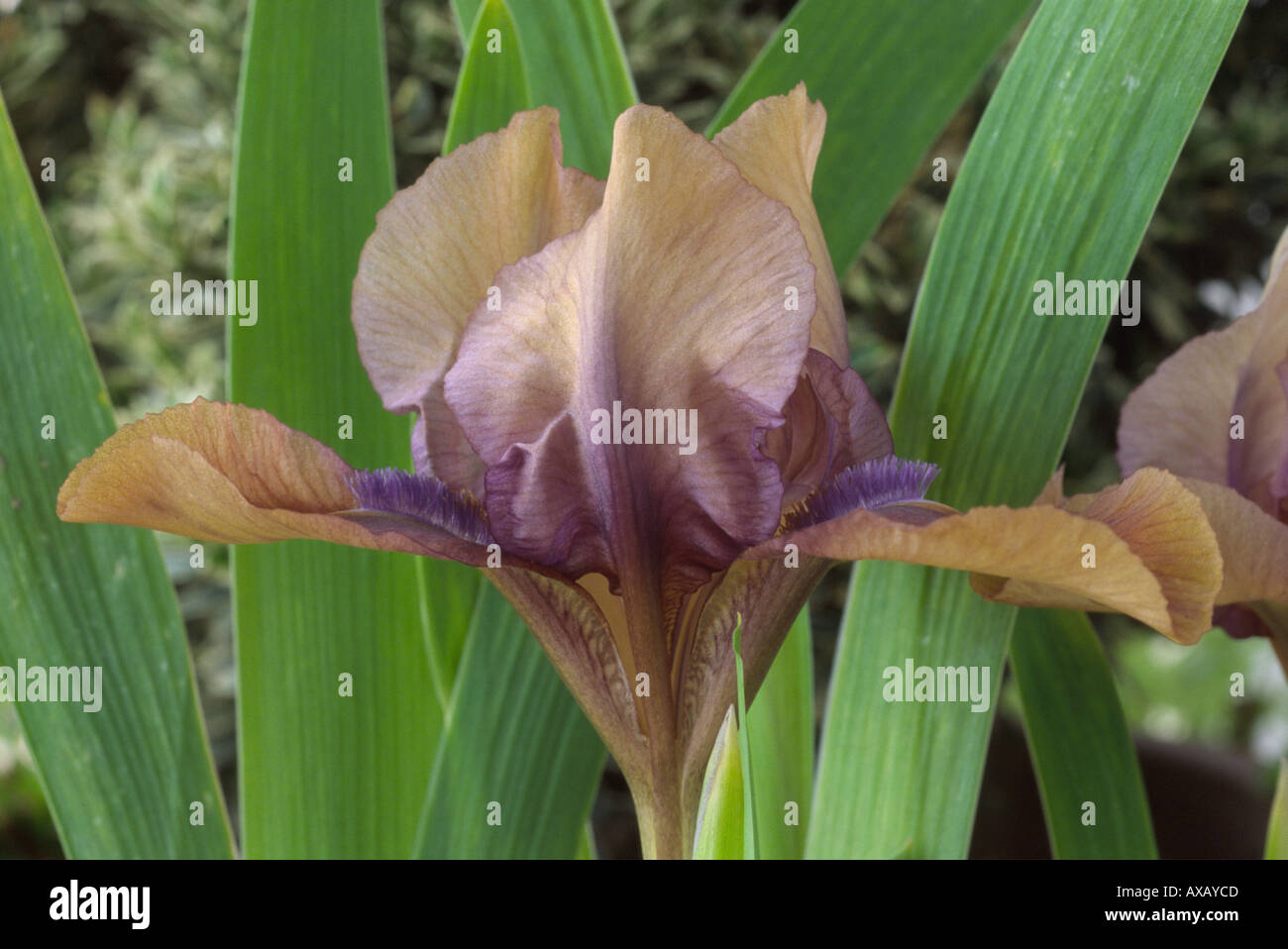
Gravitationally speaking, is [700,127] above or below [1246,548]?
above

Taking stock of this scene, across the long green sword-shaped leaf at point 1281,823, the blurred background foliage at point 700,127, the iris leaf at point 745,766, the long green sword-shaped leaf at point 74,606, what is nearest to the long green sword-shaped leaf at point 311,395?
the long green sword-shaped leaf at point 74,606

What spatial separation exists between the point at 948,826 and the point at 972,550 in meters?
0.13

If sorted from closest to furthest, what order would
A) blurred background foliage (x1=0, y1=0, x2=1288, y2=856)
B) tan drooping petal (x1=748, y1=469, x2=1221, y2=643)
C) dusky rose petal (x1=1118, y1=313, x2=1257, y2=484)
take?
tan drooping petal (x1=748, y1=469, x2=1221, y2=643)
dusky rose petal (x1=1118, y1=313, x2=1257, y2=484)
blurred background foliage (x1=0, y1=0, x2=1288, y2=856)

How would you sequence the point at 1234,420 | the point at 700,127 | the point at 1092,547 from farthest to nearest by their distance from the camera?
the point at 700,127 → the point at 1234,420 → the point at 1092,547

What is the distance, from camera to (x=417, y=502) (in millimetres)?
237

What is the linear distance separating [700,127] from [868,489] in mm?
834

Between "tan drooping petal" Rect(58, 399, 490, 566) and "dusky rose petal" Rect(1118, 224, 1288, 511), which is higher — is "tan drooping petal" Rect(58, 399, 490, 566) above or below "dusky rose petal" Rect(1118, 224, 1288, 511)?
below

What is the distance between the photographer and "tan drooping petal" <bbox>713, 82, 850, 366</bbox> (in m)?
0.24

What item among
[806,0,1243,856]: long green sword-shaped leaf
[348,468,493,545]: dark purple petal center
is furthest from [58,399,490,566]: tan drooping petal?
[806,0,1243,856]: long green sword-shaped leaf

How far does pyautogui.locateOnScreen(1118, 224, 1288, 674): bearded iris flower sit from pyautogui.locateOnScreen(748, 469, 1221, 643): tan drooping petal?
60 millimetres

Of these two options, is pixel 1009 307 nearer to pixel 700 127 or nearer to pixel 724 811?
pixel 724 811

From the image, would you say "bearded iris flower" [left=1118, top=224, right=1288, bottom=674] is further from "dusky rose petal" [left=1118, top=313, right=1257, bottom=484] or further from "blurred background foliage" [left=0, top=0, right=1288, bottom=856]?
"blurred background foliage" [left=0, top=0, right=1288, bottom=856]

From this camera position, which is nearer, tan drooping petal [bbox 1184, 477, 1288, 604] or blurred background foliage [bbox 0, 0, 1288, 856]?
tan drooping petal [bbox 1184, 477, 1288, 604]

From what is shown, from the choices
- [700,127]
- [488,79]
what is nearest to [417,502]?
[488,79]
